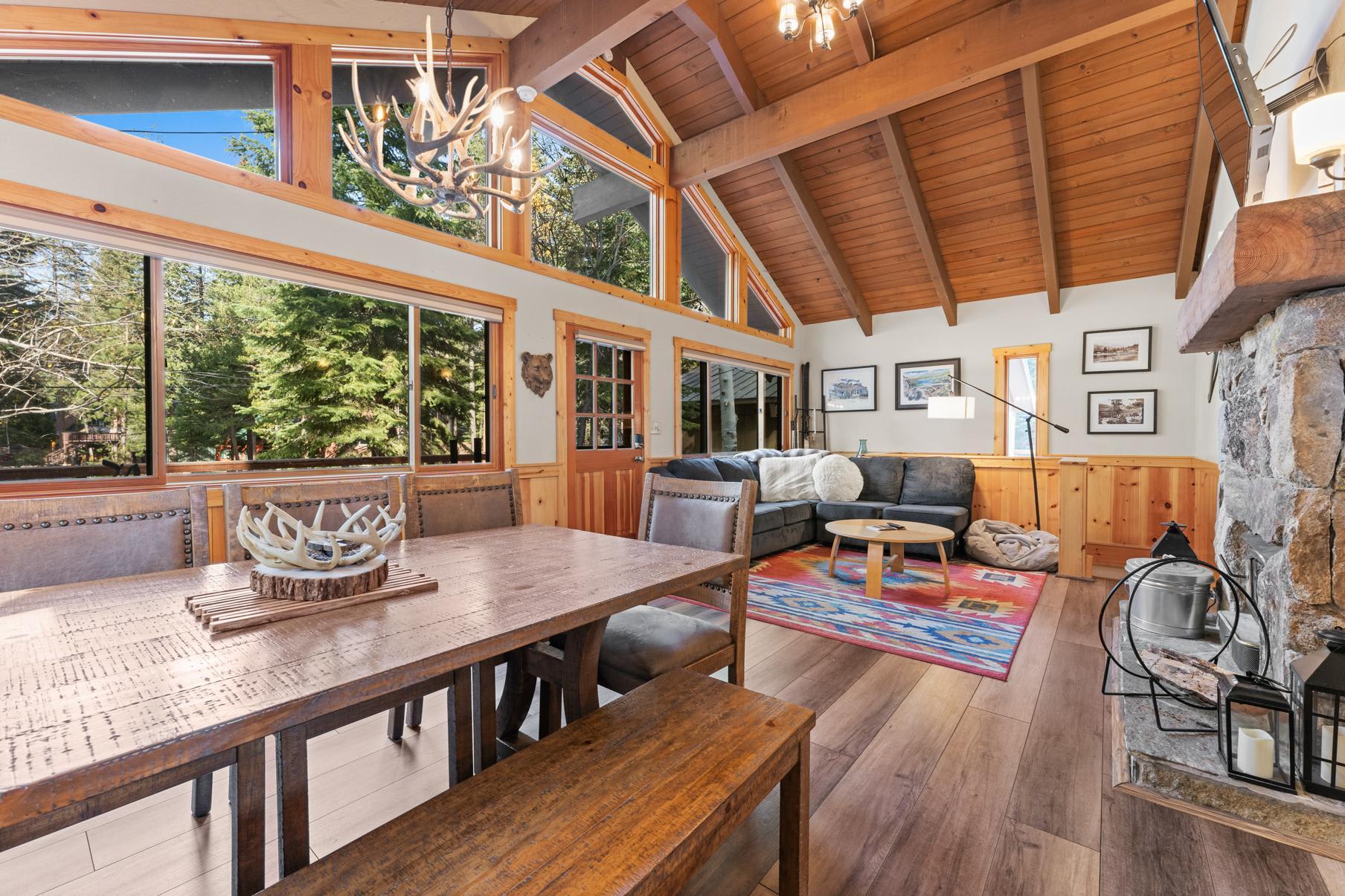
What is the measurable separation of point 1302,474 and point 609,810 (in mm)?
1959

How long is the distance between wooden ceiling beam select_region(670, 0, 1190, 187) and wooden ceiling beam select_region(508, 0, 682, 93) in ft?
4.62

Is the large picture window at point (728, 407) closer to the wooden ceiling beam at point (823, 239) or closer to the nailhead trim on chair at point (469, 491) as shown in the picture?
the wooden ceiling beam at point (823, 239)

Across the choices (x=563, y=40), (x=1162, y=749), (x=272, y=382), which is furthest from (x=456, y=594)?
(x=563, y=40)

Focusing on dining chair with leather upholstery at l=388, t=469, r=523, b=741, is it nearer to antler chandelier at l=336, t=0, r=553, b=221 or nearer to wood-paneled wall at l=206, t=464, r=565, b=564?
antler chandelier at l=336, t=0, r=553, b=221

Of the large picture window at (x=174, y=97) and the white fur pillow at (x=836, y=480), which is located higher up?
the large picture window at (x=174, y=97)

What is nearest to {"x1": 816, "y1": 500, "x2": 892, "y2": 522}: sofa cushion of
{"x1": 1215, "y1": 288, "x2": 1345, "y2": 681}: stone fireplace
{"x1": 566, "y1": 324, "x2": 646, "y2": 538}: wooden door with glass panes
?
{"x1": 566, "y1": 324, "x2": 646, "y2": 538}: wooden door with glass panes

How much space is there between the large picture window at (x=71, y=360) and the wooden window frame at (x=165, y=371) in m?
0.04

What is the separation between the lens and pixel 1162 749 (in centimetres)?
163

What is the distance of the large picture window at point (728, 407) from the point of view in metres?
5.69

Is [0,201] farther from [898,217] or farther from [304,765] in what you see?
[898,217]

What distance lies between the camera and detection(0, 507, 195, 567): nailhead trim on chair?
4.45 feet

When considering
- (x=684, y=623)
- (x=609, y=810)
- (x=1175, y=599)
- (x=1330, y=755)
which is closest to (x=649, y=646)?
(x=684, y=623)

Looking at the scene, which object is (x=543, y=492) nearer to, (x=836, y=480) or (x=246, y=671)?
(x=836, y=480)

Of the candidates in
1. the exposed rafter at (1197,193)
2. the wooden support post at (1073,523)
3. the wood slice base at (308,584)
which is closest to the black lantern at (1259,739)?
the wood slice base at (308,584)
